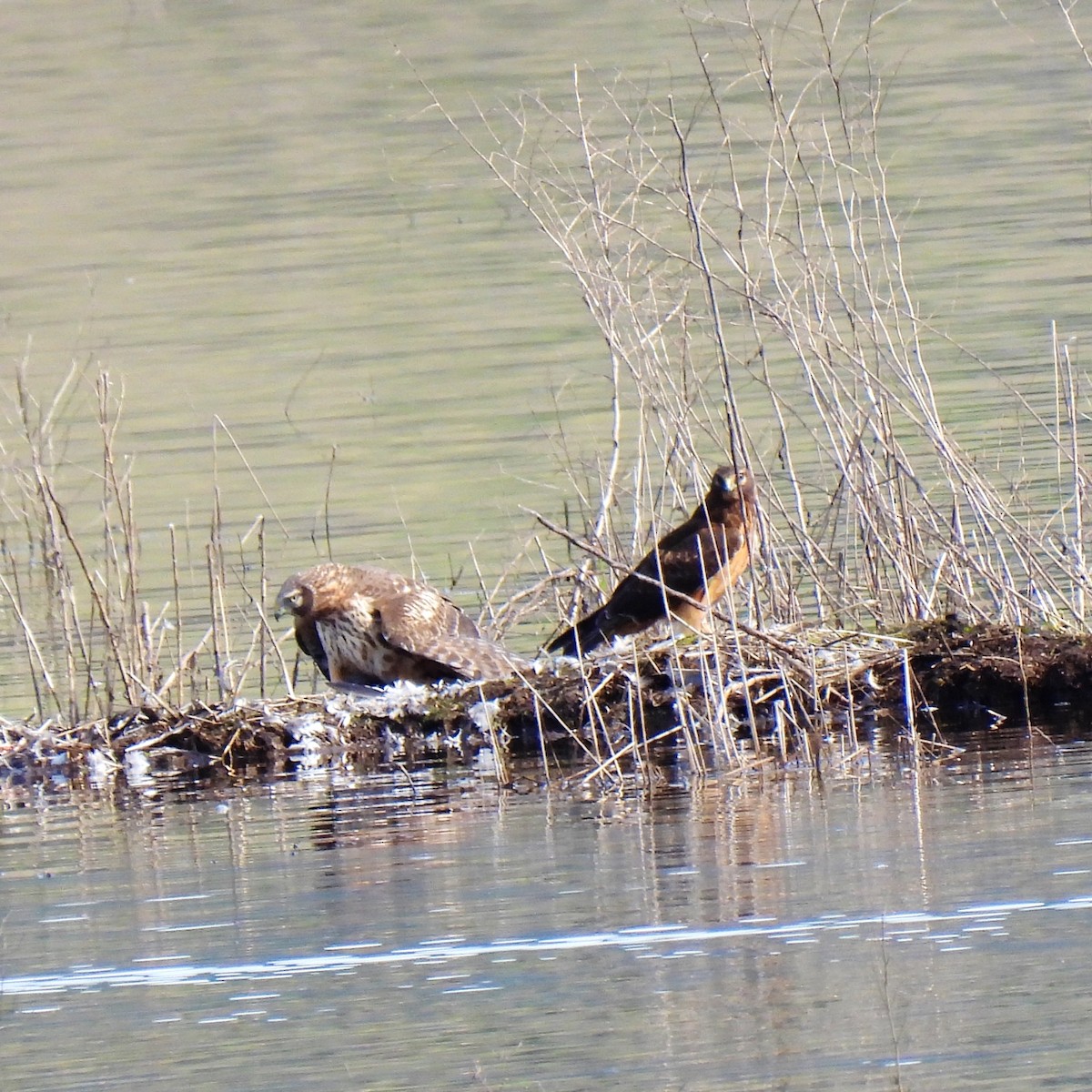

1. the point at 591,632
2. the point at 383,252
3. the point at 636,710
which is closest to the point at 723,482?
the point at 591,632

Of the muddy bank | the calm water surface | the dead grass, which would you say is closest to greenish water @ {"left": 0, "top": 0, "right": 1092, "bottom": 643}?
the dead grass

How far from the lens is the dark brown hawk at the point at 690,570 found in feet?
33.5

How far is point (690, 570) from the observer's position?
10.5 m

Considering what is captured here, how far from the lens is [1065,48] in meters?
32.3

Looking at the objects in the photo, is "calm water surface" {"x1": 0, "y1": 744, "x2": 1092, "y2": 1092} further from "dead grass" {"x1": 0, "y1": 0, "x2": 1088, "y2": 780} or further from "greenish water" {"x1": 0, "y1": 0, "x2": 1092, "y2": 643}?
"greenish water" {"x1": 0, "y1": 0, "x2": 1092, "y2": 643}

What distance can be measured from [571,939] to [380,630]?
4030mm

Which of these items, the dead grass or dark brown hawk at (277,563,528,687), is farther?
dark brown hawk at (277,563,528,687)

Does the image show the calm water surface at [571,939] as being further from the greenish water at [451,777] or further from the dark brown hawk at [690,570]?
the dark brown hawk at [690,570]

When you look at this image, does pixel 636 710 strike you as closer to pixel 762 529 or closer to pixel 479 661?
pixel 479 661

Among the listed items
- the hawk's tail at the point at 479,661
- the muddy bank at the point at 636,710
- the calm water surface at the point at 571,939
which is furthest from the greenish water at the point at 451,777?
the hawk's tail at the point at 479,661

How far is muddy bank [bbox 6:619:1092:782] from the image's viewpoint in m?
9.22

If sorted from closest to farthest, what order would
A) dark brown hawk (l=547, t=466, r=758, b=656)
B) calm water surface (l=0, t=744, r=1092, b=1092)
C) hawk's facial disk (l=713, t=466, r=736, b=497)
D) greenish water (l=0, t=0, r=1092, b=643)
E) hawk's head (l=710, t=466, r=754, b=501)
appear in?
calm water surface (l=0, t=744, r=1092, b=1092) < hawk's head (l=710, t=466, r=754, b=501) < dark brown hawk (l=547, t=466, r=758, b=656) < hawk's facial disk (l=713, t=466, r=736, b=497) < greenish water (l=0, t=0, r=1092, b=643)

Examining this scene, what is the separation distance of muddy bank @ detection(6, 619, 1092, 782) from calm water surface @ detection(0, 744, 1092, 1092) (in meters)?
0.64

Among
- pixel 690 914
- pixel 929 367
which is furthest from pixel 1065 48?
pixel 690 914
